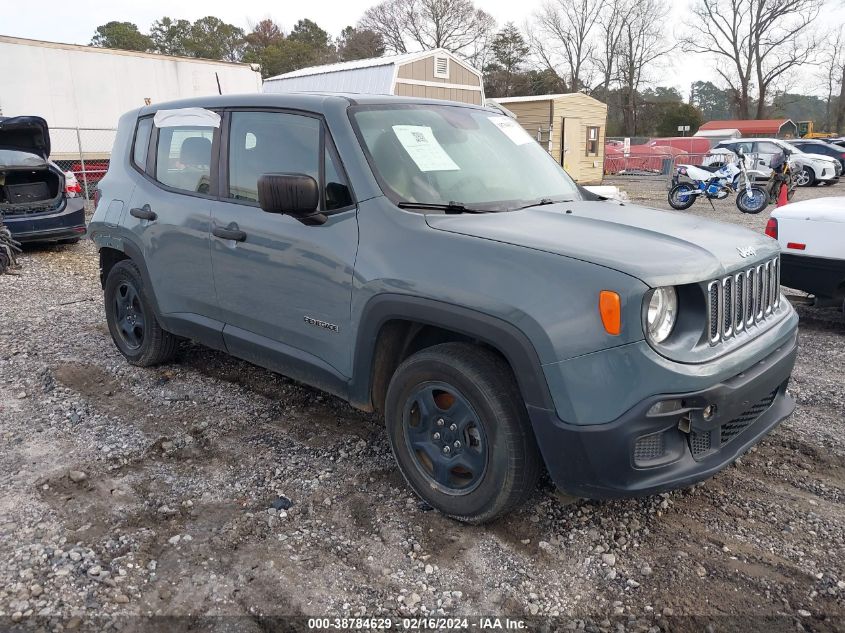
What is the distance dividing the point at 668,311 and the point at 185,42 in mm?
61109

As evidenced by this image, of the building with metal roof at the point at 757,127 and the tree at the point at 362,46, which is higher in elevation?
the tree at the point at 362,46

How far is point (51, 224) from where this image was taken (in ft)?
33.7

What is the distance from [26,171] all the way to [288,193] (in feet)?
30.2

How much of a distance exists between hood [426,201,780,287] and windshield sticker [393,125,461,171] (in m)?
0.41

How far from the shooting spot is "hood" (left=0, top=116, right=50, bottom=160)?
1052cm

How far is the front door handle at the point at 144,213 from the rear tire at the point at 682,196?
14.7 metres

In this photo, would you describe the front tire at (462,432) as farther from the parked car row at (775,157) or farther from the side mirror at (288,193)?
the parked car row at (775,157)

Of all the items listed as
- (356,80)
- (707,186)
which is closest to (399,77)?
(356,80)

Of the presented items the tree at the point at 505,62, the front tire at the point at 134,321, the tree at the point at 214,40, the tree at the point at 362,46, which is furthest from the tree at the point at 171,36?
the front tire at the point at 134,321

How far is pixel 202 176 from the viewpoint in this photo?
13.3 feet

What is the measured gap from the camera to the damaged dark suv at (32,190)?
32.9ft

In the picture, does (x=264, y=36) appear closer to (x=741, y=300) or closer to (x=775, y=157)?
(x=775, y=157)

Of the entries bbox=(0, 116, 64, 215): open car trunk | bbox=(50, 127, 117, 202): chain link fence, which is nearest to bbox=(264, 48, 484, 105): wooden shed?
bbox=(50, 127, 117, 202): chain link fence

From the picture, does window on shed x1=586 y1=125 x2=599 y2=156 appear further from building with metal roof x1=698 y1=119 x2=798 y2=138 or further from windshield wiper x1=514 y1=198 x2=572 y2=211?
building with metal roof x1=698 y1=119 x2=798 y2=138
